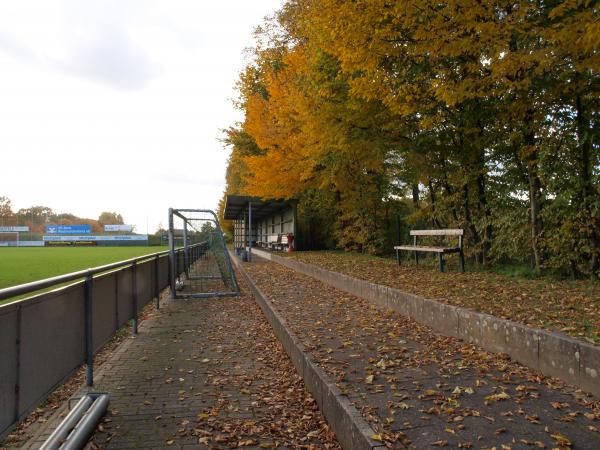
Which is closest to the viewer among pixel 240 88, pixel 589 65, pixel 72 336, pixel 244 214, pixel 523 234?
pixel 72 336

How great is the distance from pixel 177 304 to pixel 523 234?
A: 7466mm

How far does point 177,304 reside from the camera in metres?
→ 10.2

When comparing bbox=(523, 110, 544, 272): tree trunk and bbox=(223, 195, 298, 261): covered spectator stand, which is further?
bbox=(223, 195, 298, 261): covered spectator stand

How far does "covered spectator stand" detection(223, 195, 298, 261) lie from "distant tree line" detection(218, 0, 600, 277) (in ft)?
25.4

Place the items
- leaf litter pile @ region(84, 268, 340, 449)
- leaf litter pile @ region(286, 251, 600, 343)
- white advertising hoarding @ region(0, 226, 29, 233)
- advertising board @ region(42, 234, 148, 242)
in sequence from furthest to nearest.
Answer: white advertising hoarding @ region(0, 226, 29, 233)
advertising board @ region(42, 234, 148, 242)
leaf litter pile @ region(286, 251, 600, 343)
leaf litter pile @ region(84, 268, 340, 449)

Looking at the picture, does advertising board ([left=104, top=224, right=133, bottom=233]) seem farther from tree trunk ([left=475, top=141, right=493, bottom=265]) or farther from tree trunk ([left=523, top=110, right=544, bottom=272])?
tree trunk ([left=523, top=110, right=544, bottom=272])

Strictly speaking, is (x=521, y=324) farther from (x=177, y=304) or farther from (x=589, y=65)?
(x=177, y=304)

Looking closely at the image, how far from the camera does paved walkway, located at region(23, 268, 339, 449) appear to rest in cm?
347

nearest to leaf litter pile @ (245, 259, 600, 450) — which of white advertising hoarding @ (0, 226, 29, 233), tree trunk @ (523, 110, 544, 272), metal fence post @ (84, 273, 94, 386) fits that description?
metal fence post @ (84, 273, 94, 386)

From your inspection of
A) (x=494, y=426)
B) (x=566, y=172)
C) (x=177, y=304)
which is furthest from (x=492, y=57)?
(x=177, y=304)

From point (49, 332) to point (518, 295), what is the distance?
5.84 meters

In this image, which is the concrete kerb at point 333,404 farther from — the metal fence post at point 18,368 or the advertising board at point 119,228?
the advertising board at point 119,228

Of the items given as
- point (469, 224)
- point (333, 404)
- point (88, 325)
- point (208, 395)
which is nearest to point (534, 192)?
point (469, 224)

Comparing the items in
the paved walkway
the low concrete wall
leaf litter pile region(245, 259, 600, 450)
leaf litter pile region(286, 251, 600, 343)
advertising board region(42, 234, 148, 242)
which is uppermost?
advertising board region(42, 234, 148, 242)
